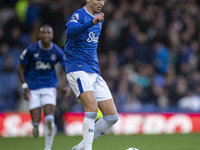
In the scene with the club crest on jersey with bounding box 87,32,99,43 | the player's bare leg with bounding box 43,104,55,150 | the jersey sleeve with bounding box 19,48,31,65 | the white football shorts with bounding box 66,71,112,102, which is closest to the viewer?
the white football shorts with bounding box 66,71,112,102

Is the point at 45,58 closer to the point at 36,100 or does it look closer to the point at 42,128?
the point at 36,100

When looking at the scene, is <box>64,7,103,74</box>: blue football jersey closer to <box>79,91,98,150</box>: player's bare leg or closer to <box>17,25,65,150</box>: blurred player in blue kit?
<box>79,91,98,150</box>: player's bare leg

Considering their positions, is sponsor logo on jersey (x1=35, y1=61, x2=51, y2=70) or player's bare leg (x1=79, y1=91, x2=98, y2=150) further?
sponsor logo on jersey (x1=35, y1=61, x2=51, y2=70)

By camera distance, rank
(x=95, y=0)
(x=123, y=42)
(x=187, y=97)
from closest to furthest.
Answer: (x=95, y=0)
(x=187, y=97)
(x=123, y=42)

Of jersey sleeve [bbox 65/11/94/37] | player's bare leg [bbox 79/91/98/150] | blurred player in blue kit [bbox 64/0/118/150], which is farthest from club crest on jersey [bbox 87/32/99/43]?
player's bare leg [bbox 79/91/98/150]

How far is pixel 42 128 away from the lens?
1447cm

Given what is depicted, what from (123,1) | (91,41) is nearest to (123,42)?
(123,1)

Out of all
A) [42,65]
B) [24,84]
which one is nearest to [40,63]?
[42,65]

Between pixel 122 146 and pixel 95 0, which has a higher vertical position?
pixel 95 0

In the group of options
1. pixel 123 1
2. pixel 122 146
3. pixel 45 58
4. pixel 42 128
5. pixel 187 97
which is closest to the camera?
pixel 45 58

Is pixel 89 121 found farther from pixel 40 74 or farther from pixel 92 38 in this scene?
pixel 40 74

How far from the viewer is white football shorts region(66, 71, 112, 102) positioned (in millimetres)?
7258

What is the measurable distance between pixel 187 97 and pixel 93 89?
8746mm

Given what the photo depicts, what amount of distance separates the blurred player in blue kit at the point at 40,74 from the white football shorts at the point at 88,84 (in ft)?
6.91
